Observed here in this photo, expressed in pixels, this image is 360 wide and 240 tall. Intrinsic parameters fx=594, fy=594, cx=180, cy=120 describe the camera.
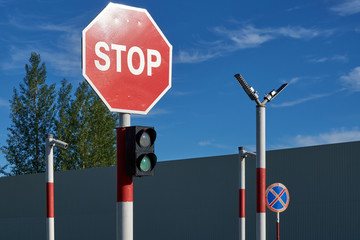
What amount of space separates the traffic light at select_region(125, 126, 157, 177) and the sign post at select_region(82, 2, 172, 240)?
0.06 m

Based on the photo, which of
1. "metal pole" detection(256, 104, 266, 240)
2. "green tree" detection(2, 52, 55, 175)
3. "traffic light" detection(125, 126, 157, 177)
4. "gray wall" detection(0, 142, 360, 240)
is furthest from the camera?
"green tree" detection(2, 52, 55, 175)

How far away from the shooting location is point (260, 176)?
41.5 ft

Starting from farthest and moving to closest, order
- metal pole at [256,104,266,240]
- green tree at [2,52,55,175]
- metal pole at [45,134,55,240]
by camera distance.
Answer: green tree at [2,52,55,175], metal pole at [45,134,55,240], metal pole at [256,104,266,240]

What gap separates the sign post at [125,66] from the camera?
5594 millimetres

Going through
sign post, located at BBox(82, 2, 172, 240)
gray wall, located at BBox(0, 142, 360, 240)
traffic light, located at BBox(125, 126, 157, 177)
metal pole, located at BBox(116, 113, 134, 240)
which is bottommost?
gray wall, located at BBox(0, 142, 360, 240)

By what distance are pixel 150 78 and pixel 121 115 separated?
474 mm

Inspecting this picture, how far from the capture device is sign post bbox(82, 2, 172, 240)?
18.4ft

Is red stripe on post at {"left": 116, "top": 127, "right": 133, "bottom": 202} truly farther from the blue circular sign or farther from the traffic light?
the blue circular sign

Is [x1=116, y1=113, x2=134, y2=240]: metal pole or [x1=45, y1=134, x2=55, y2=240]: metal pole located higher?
[x1=116, y1=113, x2=134, y2=240]: metal pole

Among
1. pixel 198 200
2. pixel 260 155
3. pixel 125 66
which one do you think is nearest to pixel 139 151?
pixel 125 66

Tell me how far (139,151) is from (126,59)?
905 mm

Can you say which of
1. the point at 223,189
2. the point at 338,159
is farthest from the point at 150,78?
the point at 223,189

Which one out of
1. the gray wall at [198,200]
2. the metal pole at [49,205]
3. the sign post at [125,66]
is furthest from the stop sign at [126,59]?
the gray wall at [198,200]

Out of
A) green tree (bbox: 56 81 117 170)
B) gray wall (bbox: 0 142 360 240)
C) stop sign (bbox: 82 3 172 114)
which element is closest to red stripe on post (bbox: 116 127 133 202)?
stop sign (bbox: 82 3 172 114)
